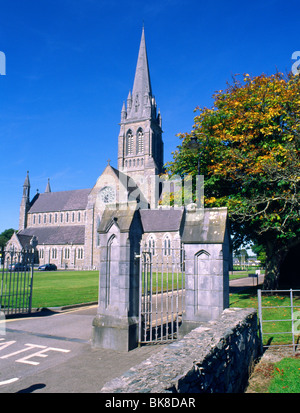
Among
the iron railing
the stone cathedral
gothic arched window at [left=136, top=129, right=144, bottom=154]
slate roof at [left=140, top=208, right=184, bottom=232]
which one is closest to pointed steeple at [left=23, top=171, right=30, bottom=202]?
the stone cathedral

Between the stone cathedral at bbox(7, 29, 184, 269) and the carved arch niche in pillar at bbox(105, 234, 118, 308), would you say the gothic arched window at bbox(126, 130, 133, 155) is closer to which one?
the stone cathedral at bbox(7, 29, 184, 269)

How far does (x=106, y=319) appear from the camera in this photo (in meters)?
7.83

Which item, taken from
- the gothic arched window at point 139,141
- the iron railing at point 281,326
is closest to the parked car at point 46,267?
the gothic arched window at point 139,141

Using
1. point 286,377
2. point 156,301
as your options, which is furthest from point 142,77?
point 286,377

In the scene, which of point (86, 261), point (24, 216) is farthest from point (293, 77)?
point (24, 216)

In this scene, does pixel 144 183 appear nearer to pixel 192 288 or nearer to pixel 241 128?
pixel 241 128

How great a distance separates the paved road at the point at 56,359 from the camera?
5.44 m

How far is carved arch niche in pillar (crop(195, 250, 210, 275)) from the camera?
7.74 m

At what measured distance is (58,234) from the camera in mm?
65875

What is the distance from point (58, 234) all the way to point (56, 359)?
6159cm

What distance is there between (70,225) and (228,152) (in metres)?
57.7

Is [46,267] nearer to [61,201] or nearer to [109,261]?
[61,201]

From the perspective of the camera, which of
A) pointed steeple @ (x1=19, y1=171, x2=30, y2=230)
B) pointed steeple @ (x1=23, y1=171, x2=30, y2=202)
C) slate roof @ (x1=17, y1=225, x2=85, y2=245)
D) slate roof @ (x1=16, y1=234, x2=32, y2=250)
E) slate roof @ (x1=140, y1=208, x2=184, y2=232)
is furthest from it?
pointed steeple @ (x1=23, y1=171, x2=30, y2=202)

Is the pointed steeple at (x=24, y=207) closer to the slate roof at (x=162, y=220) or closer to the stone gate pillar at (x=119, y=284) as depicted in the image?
the slate roof at (x=162, y=220)
